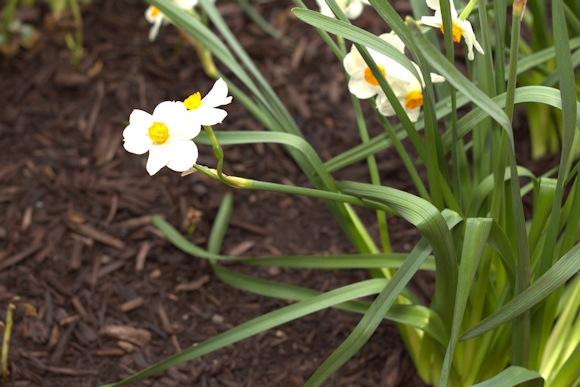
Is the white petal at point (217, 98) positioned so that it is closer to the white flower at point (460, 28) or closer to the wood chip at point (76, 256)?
the white flower at point (460, 28)

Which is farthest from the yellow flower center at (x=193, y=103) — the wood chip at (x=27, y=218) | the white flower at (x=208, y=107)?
the wood chip at (x=27, y=218)

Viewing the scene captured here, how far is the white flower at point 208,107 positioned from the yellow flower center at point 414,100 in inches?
14.6

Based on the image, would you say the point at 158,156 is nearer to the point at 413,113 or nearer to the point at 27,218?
the point at 413,113

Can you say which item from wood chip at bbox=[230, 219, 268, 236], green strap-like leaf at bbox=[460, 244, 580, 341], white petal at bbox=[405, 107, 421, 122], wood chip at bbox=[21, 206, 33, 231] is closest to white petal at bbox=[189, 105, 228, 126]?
white petal at bbox=[405, 107, 421, 122]

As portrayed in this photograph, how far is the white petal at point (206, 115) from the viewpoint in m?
0.87

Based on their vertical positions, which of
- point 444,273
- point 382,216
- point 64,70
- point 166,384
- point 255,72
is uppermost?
point 64,70

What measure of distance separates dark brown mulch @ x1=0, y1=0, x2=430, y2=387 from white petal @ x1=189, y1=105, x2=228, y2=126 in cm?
76

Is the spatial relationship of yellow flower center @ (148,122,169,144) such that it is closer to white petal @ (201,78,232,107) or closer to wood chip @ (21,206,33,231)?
white petal @ (201,78,232,107)

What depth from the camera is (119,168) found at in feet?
5.99

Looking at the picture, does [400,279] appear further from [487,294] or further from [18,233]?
[18,233]

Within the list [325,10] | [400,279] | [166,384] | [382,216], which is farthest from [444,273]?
[166,384]

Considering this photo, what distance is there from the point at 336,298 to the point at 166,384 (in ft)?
1.81

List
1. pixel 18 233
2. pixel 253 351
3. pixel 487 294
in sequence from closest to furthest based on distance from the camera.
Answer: pixel 487 294 < pixel 253 351 < pixel 18 233

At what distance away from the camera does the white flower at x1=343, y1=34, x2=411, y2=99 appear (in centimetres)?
105
